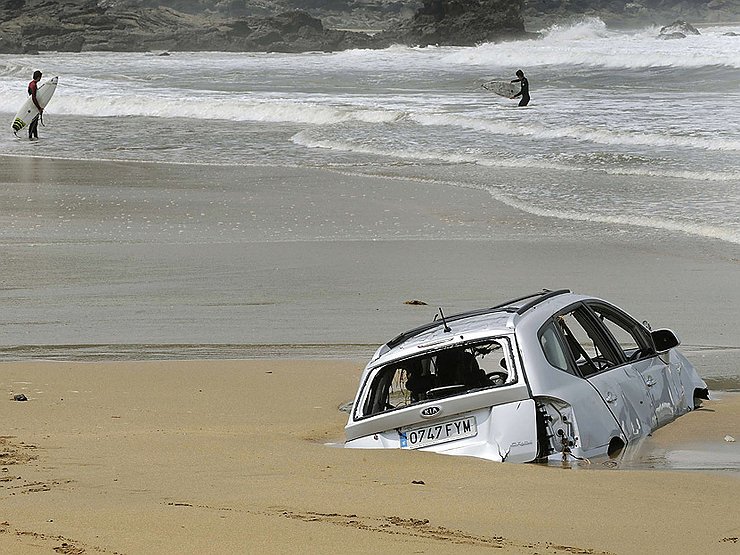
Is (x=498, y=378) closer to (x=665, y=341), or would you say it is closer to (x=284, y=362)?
(x=665, y=341)

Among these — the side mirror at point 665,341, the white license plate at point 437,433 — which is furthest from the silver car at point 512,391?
the side mirror at point 665,341

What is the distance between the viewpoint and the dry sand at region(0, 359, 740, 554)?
4363mm

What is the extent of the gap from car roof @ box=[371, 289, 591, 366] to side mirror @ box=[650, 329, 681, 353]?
0.77m

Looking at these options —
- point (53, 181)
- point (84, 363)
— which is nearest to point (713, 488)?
point (84, 363)

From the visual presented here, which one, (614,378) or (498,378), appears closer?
(498,378)

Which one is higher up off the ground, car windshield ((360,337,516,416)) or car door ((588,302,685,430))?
car windshield ((360,337,516,416))

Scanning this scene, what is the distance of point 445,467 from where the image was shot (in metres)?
5.69

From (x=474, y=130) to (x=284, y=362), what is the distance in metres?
22.2

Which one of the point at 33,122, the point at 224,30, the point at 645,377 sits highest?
the point at 224,30

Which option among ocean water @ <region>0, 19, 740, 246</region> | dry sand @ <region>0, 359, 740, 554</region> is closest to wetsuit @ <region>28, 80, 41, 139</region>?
ocean water @ <region>0, 19, 740, 246</region>

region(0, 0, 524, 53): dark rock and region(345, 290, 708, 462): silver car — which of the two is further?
region(0, 0, 524, 53): dark rock

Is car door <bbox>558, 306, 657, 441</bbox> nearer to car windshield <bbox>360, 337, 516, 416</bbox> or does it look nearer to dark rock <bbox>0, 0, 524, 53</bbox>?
car windshield <bbox>360, 337, 516, 416</bbox>

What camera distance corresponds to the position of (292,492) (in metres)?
5.16

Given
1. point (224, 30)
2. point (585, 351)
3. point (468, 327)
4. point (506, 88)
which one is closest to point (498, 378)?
point (468, 327)
